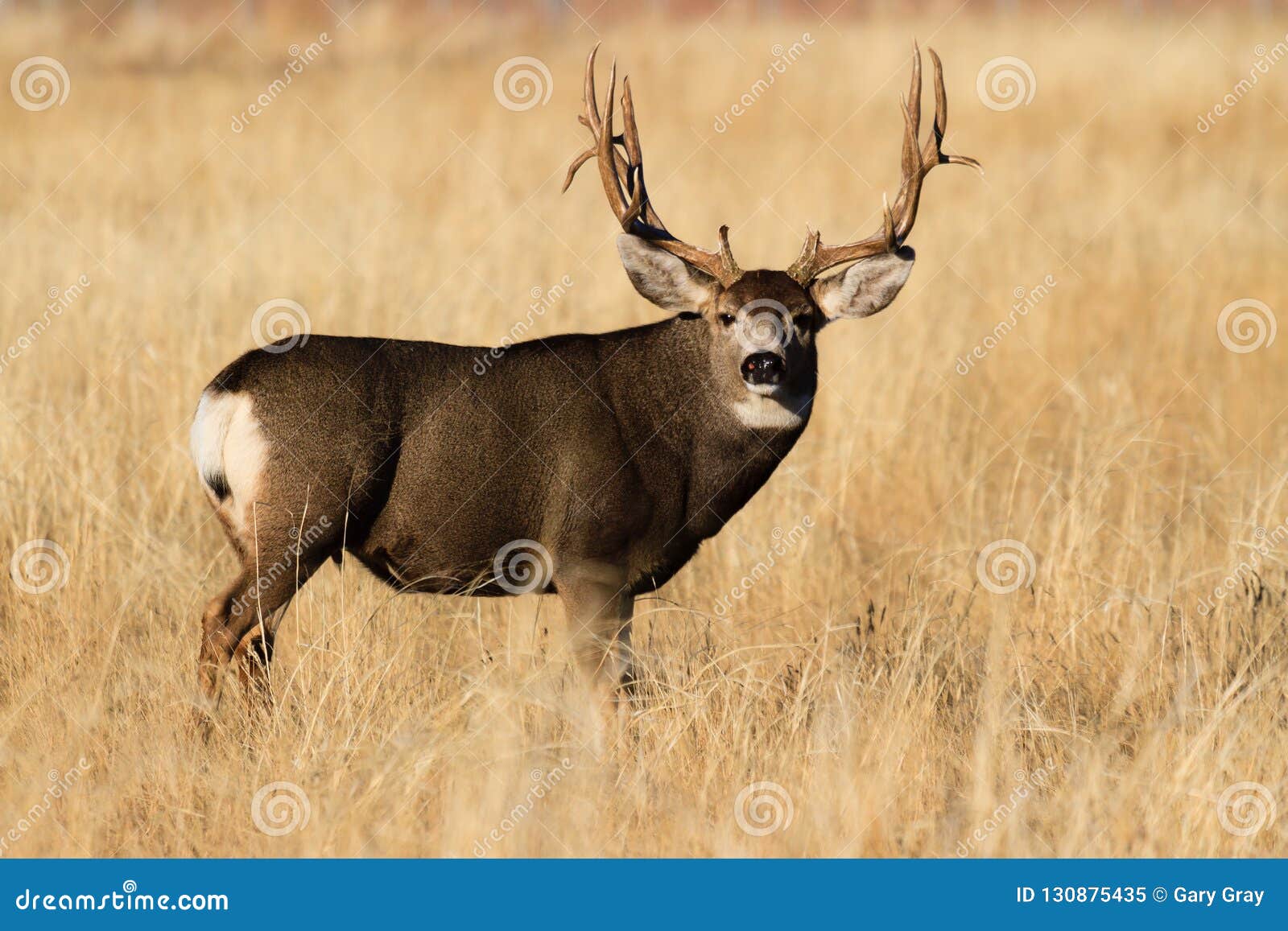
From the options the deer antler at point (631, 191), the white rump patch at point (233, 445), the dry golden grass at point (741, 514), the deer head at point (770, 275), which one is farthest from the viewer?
the deer antler at point (631, 191)

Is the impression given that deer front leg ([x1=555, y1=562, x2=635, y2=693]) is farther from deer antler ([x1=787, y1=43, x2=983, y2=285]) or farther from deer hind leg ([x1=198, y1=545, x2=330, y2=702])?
deer antler ([x1=787, y1=43, x2=983, y2=285])

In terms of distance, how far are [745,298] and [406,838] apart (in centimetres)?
234

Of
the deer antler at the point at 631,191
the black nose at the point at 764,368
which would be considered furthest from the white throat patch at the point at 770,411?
the deer antler at the point at 631,191

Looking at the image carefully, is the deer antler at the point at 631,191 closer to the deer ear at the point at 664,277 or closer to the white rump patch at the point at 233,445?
the deer ear at the point at 664,277

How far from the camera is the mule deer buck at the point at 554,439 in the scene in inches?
204

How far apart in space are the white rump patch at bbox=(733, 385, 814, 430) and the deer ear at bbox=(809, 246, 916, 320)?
1.24 feet

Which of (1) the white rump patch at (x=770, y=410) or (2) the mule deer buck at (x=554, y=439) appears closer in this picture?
(2) the mule deer buck at (x=554, y=439)

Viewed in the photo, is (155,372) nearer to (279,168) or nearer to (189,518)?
(189,518)

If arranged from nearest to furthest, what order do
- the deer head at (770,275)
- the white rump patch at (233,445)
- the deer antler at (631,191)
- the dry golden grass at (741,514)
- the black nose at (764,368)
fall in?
the dry golden grass at (741,514)
the white rump patch at (233,445)
the black nose at (764,368)
the deer head at (770,275)
the deer antler at (631,191)

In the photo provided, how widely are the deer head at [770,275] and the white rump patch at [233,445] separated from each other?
1.43m

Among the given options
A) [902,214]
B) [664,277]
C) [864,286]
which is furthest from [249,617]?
[902,214]

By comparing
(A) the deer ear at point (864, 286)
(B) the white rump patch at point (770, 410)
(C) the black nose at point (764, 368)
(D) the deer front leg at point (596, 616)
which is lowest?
(D) the deer front leg at point (596, 616)

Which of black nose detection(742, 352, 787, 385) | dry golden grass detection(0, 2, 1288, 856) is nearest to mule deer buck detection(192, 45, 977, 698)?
black nose detection(742, 352, 787, 385)

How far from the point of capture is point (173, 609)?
595cm
